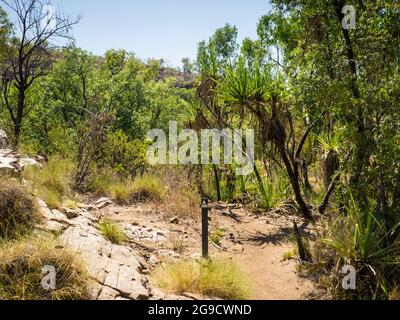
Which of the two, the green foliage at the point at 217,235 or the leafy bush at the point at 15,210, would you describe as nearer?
the leafy bush at the point at 15,210

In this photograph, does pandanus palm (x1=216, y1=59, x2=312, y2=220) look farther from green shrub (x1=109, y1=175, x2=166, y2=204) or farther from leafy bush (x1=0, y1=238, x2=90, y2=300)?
leafy bush (x1=0, y1=238, x2=90, y2=300)

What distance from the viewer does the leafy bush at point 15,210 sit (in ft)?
14.2

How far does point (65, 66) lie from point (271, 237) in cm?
1351

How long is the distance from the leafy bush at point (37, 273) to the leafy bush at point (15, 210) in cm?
61

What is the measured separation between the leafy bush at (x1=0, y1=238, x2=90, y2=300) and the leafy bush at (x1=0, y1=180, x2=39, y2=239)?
61cm

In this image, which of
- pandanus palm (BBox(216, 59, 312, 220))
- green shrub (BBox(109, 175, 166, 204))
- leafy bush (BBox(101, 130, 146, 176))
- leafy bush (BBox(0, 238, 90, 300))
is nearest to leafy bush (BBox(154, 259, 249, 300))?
leafy bush (BBox(0, 238, 90, 300))

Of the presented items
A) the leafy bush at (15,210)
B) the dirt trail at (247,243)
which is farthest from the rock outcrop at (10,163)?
the dirt trail at (247,243)

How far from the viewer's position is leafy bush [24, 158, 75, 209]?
5850mm

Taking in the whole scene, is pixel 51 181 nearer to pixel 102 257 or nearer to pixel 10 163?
pixel 10 163

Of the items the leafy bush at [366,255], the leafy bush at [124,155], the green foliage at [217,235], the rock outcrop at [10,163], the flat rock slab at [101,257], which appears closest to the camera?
the flat rock slab at [101,257]

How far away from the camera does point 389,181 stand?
4.53 metres

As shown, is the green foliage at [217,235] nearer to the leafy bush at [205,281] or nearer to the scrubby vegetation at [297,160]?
the scrubby vegetation at [297,160]

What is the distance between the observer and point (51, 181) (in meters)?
6.64
